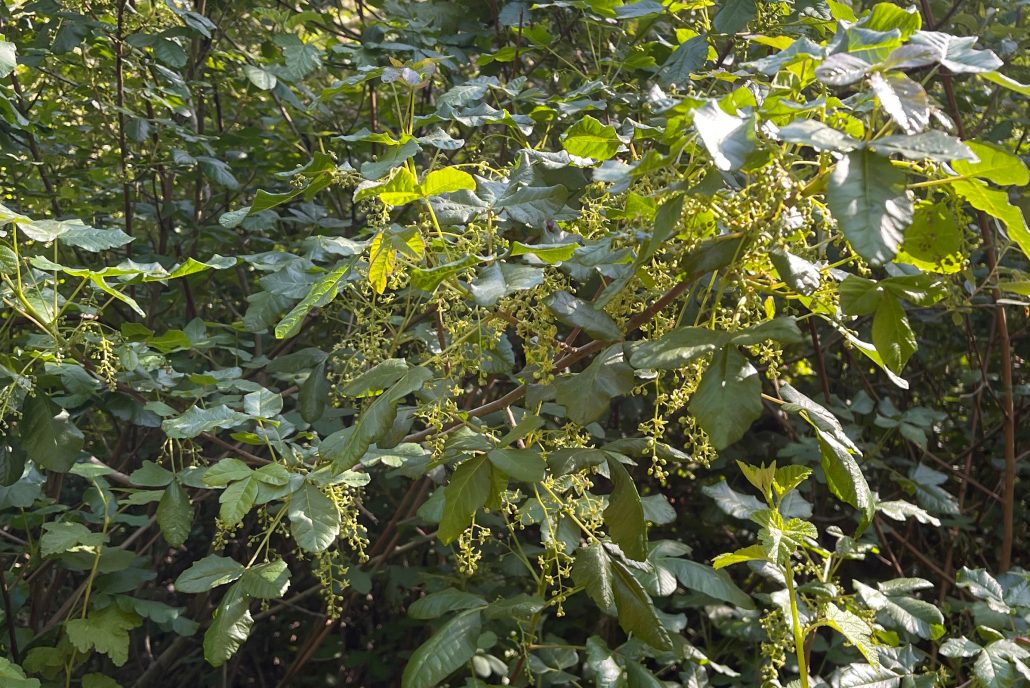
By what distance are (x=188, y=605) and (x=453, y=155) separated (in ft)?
5.11

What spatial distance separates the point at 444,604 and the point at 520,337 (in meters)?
0.66

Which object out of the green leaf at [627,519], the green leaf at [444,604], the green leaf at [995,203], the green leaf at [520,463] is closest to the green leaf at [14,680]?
Answer: the green leaf at [444,604]

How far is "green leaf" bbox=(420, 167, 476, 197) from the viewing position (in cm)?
115

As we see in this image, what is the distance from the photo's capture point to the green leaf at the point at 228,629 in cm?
148

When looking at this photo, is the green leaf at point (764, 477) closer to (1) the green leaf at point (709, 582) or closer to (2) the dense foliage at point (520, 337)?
(2) the dense foliage at point (520, 337)

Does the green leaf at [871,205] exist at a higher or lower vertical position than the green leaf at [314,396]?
higher

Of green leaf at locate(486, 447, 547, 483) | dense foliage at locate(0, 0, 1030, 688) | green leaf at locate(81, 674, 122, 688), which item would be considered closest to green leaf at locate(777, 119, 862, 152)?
dense foliage at locate(0, 0, 1030, 688)

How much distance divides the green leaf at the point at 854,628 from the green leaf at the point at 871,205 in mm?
867

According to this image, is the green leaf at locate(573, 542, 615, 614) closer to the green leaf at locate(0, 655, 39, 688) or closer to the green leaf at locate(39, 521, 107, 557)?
the green leaf at locate(0, 655, 39, 688)

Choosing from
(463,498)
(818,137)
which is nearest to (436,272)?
(463,498)

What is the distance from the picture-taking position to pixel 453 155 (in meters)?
2.68

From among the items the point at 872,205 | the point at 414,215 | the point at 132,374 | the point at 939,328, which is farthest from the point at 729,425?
the point at 939,328

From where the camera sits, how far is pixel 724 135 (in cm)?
91

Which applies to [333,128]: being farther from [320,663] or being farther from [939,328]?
[939,328]
